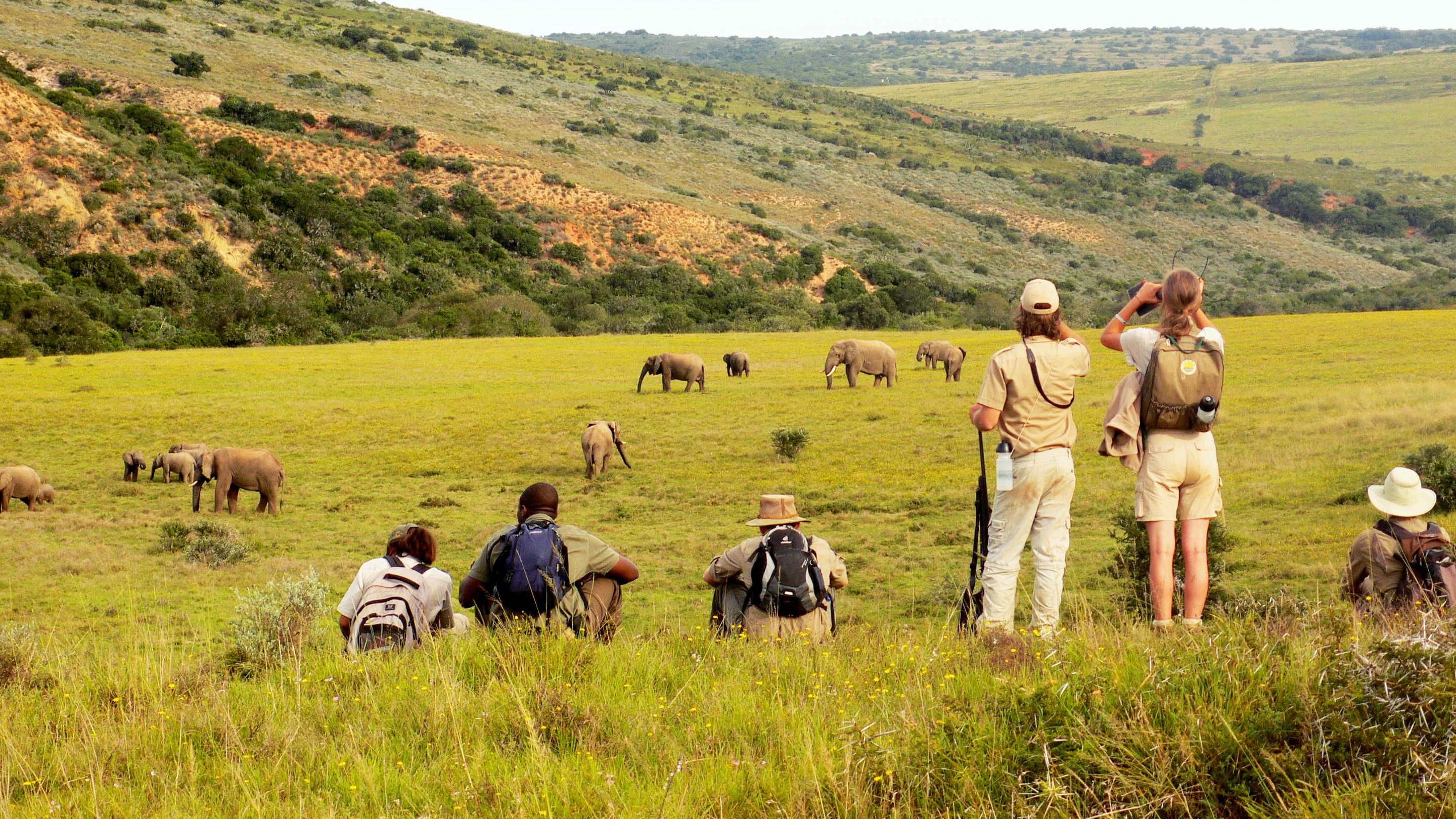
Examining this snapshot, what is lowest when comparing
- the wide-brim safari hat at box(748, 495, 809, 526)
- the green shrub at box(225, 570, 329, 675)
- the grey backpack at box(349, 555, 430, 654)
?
the green shrub at box(225, 570, 329, 675)

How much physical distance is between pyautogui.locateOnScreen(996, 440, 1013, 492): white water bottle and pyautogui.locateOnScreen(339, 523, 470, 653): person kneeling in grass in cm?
345

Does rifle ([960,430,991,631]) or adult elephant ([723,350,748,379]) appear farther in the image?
adult elephant ([723,350,748,379])

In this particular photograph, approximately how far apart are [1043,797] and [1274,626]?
1765 mm

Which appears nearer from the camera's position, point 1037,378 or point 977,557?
point 1037,378

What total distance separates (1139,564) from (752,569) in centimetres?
497

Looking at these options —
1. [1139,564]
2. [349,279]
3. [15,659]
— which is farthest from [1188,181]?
[15,659]

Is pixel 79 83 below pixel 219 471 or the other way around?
the other way around

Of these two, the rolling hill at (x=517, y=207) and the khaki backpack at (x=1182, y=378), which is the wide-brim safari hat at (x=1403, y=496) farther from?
the rolling hill at (x=517, y=207)

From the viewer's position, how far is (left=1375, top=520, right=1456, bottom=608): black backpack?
631 cm

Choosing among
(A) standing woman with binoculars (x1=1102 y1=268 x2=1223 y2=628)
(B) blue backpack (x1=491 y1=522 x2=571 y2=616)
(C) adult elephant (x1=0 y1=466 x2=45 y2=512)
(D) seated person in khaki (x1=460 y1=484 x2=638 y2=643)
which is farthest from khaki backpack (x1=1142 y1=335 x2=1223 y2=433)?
(C) adult elephant (x1=0 y1=466 x2=45 y2=512)

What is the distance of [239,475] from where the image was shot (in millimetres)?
17969

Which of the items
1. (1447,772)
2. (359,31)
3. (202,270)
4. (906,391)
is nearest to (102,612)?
(1447,772)

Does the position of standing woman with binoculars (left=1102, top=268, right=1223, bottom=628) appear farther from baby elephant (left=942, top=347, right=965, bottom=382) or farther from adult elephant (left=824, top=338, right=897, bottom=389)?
baby elephant (left=942, top=347, right=965, bottom=382)

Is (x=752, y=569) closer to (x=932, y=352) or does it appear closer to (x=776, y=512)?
(x=776, y=512)
